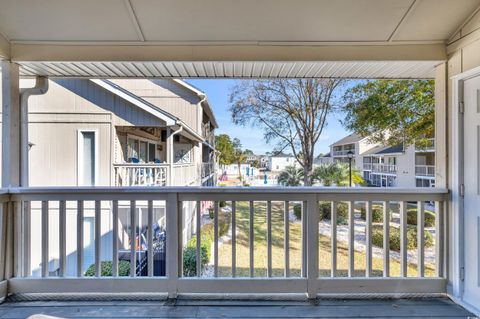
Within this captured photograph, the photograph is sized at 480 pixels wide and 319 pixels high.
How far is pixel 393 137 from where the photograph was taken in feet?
13.9

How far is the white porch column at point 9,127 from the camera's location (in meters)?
2.20

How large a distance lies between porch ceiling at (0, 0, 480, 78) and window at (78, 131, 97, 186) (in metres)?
3.07

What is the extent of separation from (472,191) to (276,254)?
2.94 m

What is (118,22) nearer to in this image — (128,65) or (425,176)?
(128,65)

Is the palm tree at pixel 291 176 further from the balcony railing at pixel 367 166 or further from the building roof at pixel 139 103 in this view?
the building roof at pixel 139 103

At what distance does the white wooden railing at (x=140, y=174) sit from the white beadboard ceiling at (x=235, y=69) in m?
3.12

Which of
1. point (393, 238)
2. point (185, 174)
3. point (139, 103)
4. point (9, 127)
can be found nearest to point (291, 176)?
point (393, 238)

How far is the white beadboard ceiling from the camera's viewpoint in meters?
2.28

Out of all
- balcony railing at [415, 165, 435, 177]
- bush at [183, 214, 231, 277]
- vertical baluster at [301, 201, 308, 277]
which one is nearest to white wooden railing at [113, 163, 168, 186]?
bush at [183, 214, 231, 277]

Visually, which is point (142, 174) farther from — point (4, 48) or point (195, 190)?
point (195, 190)

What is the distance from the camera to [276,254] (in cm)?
434

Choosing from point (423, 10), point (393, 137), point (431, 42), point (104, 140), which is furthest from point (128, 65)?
point (393, 137)

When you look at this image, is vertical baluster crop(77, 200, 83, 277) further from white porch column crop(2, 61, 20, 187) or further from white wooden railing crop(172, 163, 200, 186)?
white wooden railing crop(172, 163, 200, 186)

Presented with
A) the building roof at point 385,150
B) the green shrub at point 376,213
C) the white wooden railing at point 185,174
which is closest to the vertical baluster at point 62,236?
the white wooden railing at point 185,174
